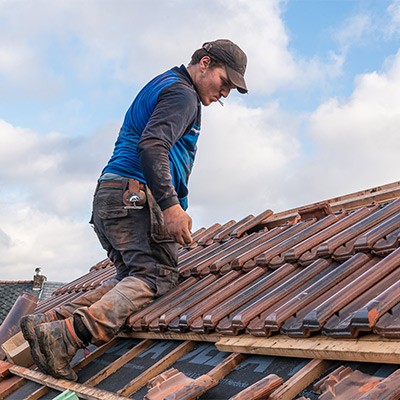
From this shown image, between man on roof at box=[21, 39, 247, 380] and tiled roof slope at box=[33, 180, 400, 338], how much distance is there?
183mm

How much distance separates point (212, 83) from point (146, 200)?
0.90 m

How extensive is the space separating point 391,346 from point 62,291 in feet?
16.7

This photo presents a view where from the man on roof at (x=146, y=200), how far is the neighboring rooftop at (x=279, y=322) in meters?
0.15

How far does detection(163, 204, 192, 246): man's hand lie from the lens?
365 centimetres

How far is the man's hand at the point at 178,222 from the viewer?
365 centimetres

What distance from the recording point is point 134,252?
4031 millimetres

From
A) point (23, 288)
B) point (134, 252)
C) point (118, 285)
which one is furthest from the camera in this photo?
point (23, 288)

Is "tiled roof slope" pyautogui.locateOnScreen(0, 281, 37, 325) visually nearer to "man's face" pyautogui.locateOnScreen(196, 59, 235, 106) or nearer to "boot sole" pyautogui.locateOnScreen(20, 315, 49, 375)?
"boot sole" pyautogui.locateOnScreen(20, 315, 49, 375)

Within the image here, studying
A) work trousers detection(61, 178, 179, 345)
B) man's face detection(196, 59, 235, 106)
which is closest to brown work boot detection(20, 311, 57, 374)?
work trousers detection(61, 178, 179, 345)

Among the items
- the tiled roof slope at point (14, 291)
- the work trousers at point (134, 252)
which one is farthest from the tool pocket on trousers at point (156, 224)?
the tiled roof slope at point (14, 291)

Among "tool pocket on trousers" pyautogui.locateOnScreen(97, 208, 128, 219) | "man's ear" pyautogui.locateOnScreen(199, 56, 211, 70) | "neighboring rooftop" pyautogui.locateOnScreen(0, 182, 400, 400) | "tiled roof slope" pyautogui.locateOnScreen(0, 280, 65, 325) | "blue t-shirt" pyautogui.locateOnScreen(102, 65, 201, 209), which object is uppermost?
"tiled roof slope" pyautogui.locateOnScreen(0, 280, 65, 325)

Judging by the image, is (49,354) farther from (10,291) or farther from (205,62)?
(10,291)

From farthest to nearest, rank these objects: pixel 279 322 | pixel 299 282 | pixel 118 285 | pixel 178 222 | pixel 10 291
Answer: pixel 10 291 < pixel 118 285 < pixel 178 222 < pixel 299 282 < pixel 279 322

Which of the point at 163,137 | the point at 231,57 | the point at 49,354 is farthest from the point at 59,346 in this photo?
the point at 231,57
